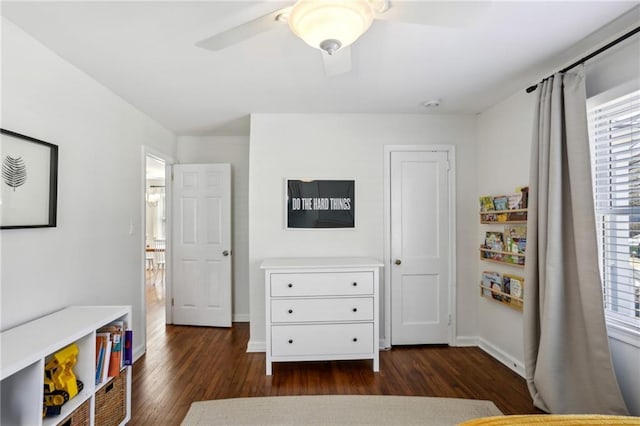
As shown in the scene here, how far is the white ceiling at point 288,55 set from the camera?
154cm

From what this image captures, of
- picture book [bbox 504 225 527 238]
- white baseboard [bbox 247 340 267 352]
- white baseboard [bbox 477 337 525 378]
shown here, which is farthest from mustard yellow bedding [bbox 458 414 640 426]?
white baseboard [bbox 247 340 267 352]

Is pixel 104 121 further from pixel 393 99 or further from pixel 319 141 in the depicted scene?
pixel 393 99

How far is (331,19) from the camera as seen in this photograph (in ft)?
3.83

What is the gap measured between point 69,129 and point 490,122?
139 inches

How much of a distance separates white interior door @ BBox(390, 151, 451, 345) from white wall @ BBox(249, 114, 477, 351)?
0.48 feet

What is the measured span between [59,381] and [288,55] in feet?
7.31

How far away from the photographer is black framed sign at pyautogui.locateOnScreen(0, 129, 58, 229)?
63.1 inches

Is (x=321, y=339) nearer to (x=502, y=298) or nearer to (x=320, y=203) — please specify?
(x=320, y=203)

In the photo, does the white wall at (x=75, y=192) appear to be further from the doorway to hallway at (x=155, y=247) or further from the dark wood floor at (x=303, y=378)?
the doorway to hallway at (x=155, y=247)

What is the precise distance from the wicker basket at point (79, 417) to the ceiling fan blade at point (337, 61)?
224 centimetres

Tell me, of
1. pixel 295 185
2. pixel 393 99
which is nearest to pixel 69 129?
pixel 295 185

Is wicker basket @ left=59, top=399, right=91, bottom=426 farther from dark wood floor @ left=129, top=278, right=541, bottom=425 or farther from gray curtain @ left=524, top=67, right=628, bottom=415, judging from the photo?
gray curtain @ left=524, top=67, right=628, bottom=415

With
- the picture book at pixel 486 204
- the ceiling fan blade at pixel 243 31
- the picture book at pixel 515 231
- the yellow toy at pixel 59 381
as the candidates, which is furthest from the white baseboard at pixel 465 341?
the ceiling fan blade at pixel 243 31

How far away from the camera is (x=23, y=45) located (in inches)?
67.2
